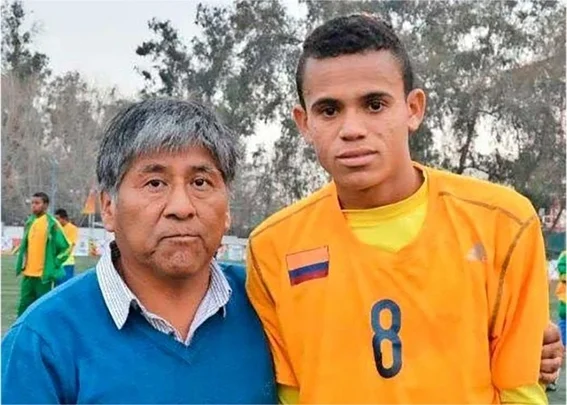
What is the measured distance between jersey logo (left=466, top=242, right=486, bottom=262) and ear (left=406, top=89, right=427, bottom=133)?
380mm

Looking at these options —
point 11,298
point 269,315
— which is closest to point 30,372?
point 269,315

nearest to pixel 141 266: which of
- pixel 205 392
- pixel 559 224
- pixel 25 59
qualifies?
pixel 205 392

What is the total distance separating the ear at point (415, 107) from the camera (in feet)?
7.89

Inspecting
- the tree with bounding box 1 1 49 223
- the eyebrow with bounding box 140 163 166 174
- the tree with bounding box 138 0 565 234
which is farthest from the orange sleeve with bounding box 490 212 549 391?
the tree with bounding box 1 1 49 223

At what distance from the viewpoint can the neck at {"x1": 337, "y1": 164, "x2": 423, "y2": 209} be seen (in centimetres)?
235

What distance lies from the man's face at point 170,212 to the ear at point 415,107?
0.58 m

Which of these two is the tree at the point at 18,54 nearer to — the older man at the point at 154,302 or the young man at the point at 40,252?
the young man at the point at 40,252

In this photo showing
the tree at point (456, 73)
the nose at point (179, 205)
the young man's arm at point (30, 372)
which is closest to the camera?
the young man's arm at point (30, 372)

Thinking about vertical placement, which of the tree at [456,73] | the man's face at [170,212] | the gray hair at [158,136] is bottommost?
the man's face at [170,212]

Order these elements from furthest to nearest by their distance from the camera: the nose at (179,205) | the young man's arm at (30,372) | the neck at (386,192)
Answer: the neck at (386,192)
the nose at (179,205)
the young man's arm at (30,372)

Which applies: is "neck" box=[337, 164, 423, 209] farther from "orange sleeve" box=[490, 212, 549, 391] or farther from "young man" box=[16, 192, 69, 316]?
"young man" box=[16, 192, 69, 316]

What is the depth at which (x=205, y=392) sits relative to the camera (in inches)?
83.5

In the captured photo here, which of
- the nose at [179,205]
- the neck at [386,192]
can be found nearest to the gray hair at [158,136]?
the nose at [179,205]

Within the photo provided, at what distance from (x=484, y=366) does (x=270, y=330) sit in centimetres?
57
